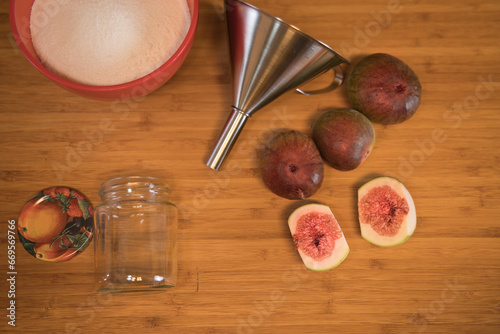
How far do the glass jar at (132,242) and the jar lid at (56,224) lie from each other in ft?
0.29

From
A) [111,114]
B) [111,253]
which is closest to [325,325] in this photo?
[111,253]

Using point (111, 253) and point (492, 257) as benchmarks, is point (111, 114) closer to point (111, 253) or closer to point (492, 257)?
point (111, 253)

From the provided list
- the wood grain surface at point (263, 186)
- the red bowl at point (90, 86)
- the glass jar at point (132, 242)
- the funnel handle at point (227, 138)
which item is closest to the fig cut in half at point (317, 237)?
the wood grain surface at point (263, 186)

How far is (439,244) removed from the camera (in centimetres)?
128

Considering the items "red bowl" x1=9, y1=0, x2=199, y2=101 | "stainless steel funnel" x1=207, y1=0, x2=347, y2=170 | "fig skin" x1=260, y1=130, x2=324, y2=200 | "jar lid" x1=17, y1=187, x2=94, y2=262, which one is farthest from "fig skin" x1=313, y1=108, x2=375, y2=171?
"jar lid" x1=17, y1=187, x2=94, y2=262

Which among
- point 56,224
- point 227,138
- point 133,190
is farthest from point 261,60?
point 56,224

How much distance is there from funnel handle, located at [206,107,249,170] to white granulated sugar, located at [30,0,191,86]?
29cm

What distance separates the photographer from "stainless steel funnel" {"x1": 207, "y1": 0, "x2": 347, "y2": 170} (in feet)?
3.47

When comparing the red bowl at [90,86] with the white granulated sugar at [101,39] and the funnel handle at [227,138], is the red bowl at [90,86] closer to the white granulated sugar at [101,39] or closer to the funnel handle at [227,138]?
the white granulated sugar at [101,39]

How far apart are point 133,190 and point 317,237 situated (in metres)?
0.62

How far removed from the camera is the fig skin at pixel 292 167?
3.78ft

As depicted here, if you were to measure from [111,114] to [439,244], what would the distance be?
1226mm

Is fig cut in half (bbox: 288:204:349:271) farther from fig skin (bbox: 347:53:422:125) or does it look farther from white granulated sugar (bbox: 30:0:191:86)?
white granulated sugar (bbox: 30:0:191:86)

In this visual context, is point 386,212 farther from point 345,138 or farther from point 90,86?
point 90,86
